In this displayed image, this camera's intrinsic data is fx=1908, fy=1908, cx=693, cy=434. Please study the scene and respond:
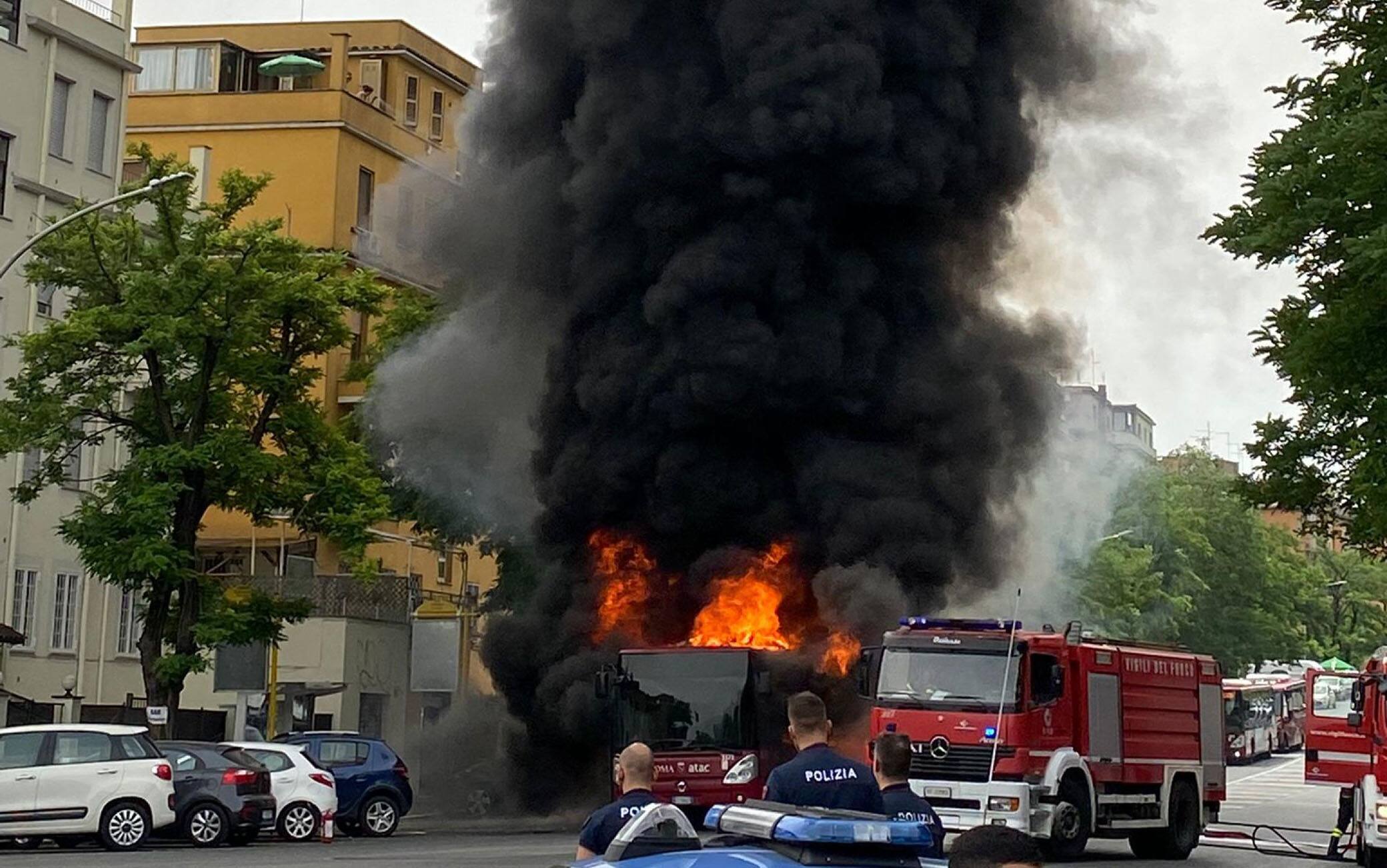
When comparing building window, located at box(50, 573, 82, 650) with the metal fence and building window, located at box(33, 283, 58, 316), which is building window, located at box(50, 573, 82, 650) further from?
building window, located at box(33, 283, 58, 316)

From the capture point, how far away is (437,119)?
5628 cm

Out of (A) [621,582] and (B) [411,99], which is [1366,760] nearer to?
(A) [621,582]

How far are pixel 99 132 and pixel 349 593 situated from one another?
1182 centimetres

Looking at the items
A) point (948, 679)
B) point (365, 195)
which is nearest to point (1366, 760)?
point (948, 679)

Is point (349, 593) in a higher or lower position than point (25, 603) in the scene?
higher

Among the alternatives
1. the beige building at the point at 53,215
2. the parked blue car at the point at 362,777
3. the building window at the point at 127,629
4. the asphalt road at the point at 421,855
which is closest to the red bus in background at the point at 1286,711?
the asphalt road at the point at 421,855

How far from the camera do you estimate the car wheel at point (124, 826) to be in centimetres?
2227

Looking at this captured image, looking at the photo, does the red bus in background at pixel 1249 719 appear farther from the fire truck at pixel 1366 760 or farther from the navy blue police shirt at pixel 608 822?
the navy blue police shirt at pixel 608 822

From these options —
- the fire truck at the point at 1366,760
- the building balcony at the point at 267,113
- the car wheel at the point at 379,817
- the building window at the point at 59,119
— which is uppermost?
the building balcony at the point at 267,113

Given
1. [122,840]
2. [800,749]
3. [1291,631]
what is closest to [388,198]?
[122,840]

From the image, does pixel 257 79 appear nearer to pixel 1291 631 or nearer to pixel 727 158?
pixel 727 158

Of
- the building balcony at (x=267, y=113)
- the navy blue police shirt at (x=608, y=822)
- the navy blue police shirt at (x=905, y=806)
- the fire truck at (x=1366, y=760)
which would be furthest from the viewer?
the building balcony at (x=267, y=113)

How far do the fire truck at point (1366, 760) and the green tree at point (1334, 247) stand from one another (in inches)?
72.0

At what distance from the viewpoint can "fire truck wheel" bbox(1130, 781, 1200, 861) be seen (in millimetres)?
23828
